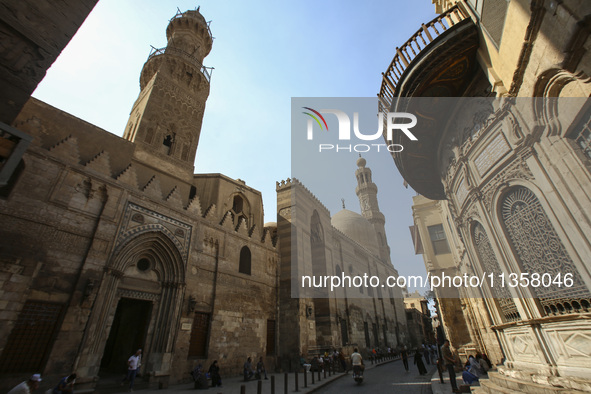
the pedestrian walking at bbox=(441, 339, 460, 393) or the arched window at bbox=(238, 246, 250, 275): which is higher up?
the arched window at bbox=(238, 246, 250, 275)

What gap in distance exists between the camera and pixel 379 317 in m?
24.8

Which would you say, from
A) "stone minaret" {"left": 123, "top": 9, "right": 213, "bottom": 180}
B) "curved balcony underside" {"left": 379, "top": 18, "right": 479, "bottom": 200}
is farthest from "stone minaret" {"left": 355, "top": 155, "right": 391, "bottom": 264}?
"curved balcony underside" {"left": 379, "top": 18, "right": 479, "bottom": 200}

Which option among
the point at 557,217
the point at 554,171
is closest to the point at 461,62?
the point at 554,171

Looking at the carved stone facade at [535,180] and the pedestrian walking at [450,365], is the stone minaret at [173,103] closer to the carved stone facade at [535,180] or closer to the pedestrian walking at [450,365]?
the carved stone facade at [535,180]

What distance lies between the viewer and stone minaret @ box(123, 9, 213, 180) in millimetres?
12688

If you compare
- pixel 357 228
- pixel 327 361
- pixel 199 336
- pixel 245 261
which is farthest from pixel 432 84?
pixel 357 228

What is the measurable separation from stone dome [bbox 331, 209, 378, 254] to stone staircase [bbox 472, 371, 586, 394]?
2699cm

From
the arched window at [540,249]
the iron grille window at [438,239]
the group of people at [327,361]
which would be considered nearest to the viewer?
the arched window at [540,249]

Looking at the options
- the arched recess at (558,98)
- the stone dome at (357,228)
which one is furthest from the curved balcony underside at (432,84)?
the stone dome at (357,228)

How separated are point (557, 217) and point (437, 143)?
391 cm

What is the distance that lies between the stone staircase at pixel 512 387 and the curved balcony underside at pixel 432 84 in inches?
195

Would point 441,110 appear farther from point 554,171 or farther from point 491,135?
point 554,171

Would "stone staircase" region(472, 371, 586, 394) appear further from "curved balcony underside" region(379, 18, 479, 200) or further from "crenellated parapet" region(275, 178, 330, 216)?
"crenellated parapet" region(275, 178, 330, 216)

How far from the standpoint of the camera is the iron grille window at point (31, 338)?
246 inches
